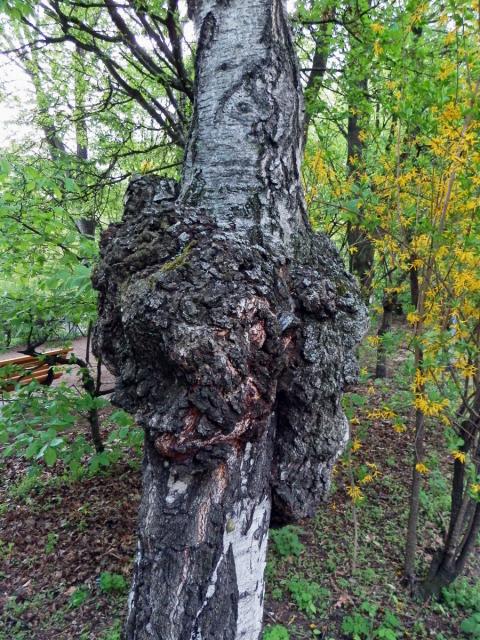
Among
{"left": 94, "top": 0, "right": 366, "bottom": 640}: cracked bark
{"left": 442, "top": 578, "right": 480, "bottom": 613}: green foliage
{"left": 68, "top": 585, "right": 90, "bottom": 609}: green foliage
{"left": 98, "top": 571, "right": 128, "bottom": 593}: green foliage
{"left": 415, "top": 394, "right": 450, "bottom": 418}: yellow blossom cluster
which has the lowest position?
{"left": 68, "top": 585, "right": 90, "bottom": 609}: green foliage

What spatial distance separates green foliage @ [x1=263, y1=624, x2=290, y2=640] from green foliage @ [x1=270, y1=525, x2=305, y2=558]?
650 mm

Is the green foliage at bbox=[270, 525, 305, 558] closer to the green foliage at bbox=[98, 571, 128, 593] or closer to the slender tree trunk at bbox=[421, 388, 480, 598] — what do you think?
the slender tree trunk at bbox=[421, 388, 480, 598]

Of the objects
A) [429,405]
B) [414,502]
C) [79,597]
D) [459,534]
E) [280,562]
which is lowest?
[79,597]

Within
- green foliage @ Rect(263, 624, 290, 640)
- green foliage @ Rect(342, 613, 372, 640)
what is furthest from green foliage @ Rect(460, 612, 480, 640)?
green foliage @ Rect(263, 624, 290, 640)

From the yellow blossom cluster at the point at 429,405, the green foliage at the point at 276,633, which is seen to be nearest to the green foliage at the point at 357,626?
the green foliage at the point at 276,633

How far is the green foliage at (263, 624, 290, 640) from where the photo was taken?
244 cm

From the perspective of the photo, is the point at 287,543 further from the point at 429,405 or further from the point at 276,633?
the point at 429,405

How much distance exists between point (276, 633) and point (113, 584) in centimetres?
114

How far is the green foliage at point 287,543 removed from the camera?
3.18 m

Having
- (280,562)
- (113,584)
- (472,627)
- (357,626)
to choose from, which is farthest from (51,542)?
(472,627)

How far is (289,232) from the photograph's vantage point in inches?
55.9

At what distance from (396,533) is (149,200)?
334cm

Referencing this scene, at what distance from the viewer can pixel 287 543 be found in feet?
10.6

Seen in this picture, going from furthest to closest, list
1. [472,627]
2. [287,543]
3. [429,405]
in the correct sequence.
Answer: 1. [287,543]
2. [472,627]
3. [429,405]
